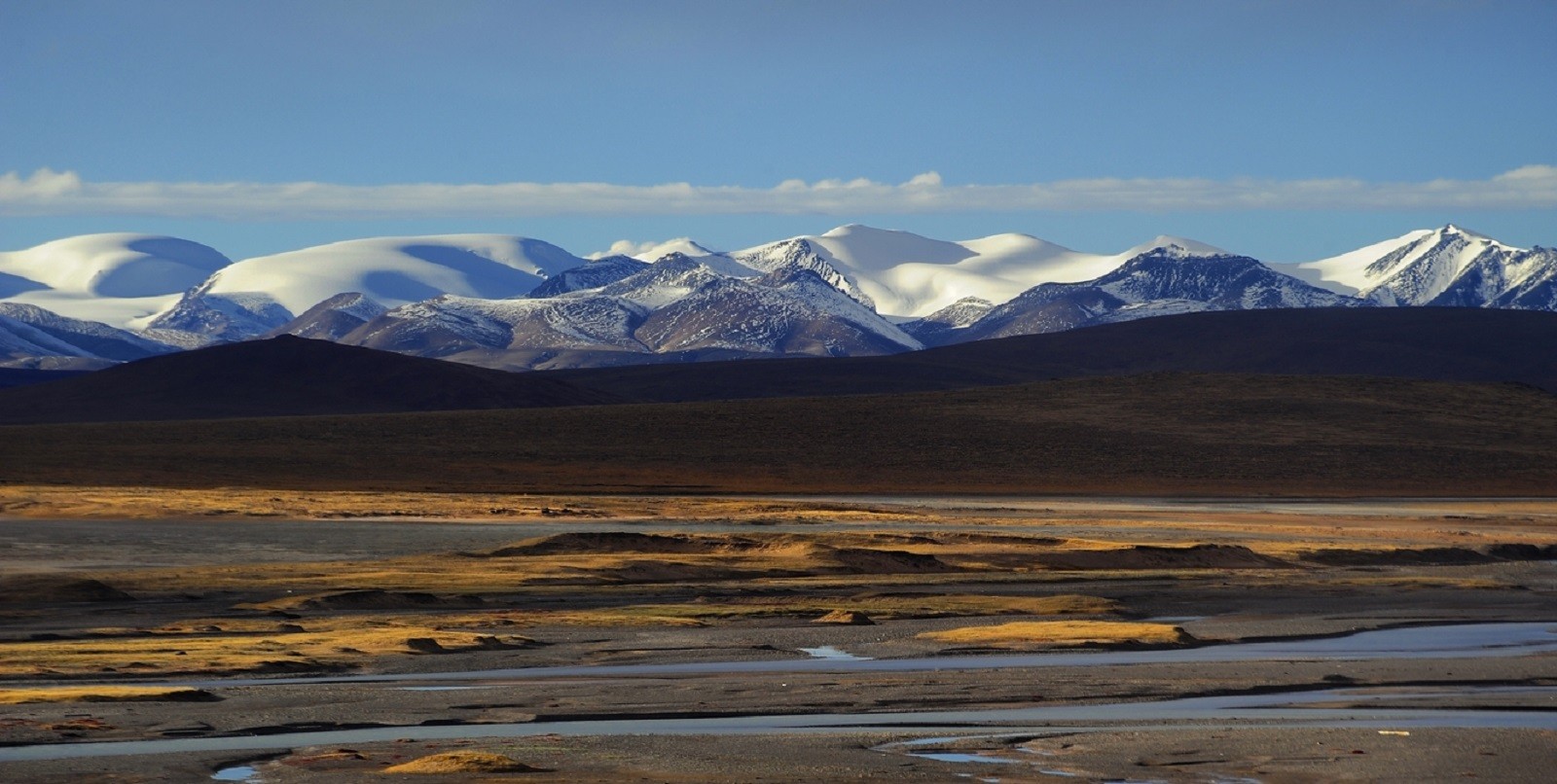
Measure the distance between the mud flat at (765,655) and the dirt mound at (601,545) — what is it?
150 mm

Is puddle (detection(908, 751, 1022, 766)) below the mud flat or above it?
above

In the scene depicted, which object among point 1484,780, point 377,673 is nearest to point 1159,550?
point 377,673

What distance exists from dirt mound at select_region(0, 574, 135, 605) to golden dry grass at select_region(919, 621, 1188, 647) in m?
18.0

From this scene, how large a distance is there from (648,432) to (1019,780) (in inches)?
4212

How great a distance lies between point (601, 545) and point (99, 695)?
3184 cm

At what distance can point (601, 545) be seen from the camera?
190ft

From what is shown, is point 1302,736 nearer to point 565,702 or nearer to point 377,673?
point 565,702

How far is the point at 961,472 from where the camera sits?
114 m

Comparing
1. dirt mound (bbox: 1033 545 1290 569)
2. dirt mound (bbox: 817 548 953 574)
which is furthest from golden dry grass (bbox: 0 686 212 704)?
dirt mound (bbox: 1033 545 1290 569)

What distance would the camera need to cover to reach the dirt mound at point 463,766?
20.5 meters

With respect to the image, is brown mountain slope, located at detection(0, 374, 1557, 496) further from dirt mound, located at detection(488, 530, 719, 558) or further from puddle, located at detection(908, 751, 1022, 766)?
puddle, located at detection(908, 751, 1022, 766)

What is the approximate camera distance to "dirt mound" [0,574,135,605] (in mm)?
40938

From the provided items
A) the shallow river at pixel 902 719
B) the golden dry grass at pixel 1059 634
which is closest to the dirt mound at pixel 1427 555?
the golden dry grass at pixel 1059 634

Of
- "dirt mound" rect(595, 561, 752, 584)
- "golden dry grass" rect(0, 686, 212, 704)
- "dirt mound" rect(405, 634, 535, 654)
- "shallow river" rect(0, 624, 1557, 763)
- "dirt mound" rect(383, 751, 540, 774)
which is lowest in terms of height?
"dirt mound" rect(595, 561, 752, 584)
